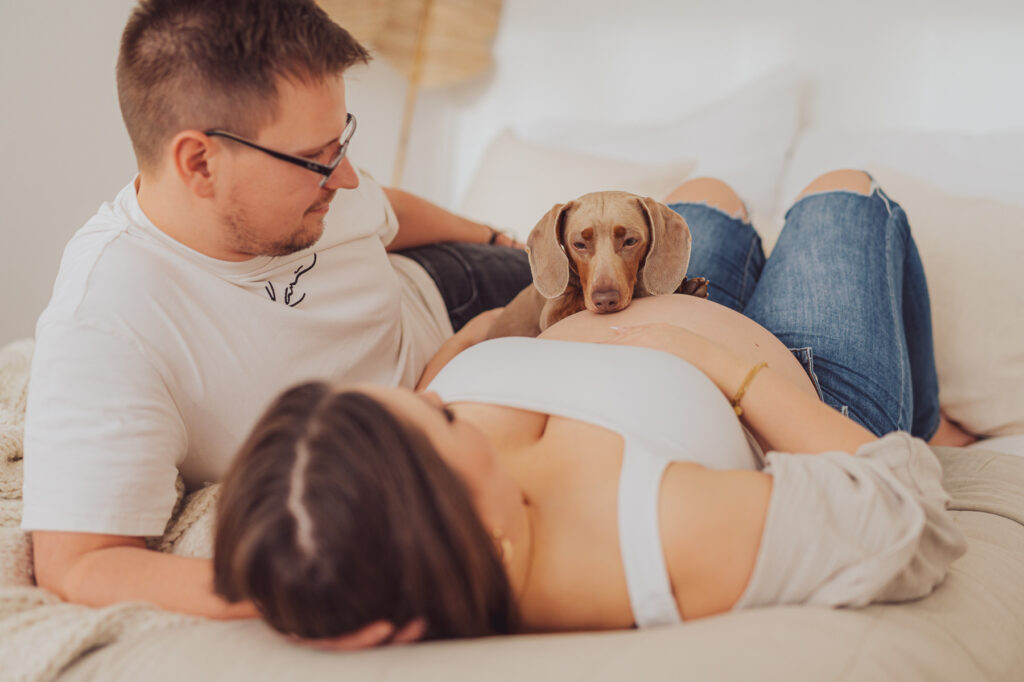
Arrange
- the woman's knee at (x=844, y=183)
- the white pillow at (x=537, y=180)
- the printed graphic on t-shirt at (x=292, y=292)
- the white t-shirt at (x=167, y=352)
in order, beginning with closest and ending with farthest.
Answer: the white t-shirt at (x=167, y=352)
the printed graphic on t-shirt at (x=292, y=292)
the woman's knee at (x=844, y=183)
the white pillow at (x=537, y=180)

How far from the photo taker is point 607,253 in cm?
158

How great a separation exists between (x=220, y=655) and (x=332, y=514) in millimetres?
266

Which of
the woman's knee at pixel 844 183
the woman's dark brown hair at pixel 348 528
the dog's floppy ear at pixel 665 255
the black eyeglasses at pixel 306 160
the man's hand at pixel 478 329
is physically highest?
the woman's knee at pixel 844 183

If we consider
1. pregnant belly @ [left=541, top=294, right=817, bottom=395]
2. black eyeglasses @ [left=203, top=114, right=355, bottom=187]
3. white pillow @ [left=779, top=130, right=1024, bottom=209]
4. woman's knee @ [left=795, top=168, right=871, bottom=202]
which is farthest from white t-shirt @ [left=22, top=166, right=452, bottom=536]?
white pillow @ [left=779, top=130, right=1024, bottom=209]

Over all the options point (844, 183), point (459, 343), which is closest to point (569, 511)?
point (459, 343)

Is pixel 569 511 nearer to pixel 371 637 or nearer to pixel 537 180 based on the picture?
pixel 371 637

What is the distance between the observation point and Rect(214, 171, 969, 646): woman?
2.55 ft

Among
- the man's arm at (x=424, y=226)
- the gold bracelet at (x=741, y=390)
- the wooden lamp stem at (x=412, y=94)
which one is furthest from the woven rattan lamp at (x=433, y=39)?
the gold bracelet at (x=741, y=390)

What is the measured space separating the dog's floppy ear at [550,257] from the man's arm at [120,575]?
0.86 m

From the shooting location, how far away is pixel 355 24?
3449 mm

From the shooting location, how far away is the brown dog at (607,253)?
1553 mm

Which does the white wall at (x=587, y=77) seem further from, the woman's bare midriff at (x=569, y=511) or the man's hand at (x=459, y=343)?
the woman's bare midriff at (x=569, y=511)

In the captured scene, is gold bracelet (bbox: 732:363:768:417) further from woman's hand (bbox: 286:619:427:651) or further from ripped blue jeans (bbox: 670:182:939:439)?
woman's hand (bbox: 286:619:427:651)

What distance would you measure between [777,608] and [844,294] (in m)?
0.92
